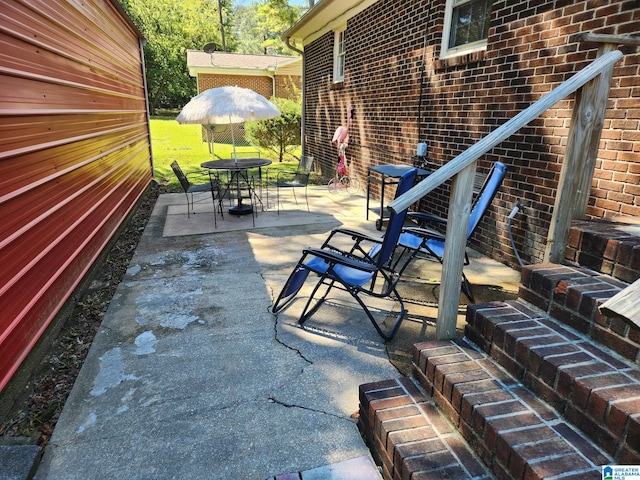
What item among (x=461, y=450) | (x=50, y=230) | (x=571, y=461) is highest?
(x=50, y=230)

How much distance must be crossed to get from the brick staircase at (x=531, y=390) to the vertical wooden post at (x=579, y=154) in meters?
0.10

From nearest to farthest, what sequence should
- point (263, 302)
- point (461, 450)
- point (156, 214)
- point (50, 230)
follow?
point (461, 450), point (50, 230), point (263, 302), point (156, 214)

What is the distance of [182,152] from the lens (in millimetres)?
13828

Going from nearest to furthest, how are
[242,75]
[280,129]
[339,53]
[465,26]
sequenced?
[465,26]
[339,53]
[280,129]
[242,75]

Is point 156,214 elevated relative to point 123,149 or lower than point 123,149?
lower

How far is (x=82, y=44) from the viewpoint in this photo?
13.6 feet

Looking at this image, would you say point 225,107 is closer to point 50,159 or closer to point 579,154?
point 50,159

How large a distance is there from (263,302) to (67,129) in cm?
235

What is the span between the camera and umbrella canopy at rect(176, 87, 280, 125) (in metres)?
5.46

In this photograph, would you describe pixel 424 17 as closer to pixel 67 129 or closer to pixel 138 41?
pixel 67 129

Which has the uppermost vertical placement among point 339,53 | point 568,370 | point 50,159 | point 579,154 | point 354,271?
point 339,53

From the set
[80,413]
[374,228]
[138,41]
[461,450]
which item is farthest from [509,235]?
[138,41]

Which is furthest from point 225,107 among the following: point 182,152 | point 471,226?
point 182,152

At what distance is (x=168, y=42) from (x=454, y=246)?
103ft
